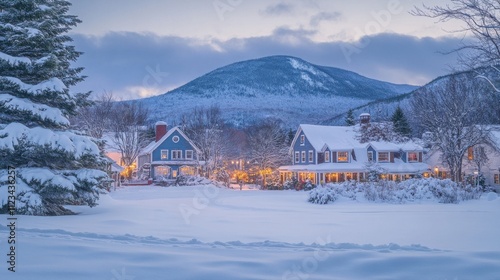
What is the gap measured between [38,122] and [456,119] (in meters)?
35.2

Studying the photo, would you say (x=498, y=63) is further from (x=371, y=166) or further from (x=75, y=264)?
(x=371, y=166)

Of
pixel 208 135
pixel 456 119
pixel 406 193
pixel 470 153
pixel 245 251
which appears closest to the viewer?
pixel 245 251

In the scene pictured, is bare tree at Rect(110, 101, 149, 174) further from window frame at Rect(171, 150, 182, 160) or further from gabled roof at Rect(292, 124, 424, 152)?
gabled roof at Rect(292, 124, 424, 152)

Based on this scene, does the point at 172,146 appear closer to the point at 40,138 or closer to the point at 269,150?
the point at 269,150

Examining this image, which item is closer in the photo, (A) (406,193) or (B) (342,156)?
(A) (406,193)

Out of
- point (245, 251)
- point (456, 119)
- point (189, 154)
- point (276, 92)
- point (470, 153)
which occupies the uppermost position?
point (276, 92)

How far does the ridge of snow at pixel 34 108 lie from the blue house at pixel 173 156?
130ft

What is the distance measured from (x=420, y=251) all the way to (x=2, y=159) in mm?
14172

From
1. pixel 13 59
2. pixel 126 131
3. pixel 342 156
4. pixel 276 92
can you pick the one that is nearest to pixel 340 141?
pixel 342 156

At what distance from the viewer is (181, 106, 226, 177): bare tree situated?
51562mm

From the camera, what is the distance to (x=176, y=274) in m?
6.79

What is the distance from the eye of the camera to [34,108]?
14961mm

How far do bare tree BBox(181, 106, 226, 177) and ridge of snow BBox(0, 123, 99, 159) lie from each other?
34.9m

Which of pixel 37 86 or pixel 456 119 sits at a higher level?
pixel 456 119
